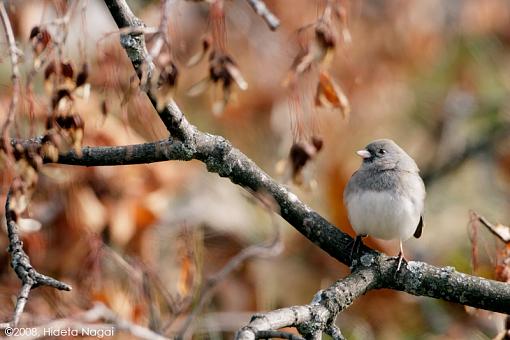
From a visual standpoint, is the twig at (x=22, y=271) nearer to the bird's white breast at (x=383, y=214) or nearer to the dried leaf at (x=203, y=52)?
the dried leaf at (x=203, y=52)

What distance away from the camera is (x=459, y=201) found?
477 cm

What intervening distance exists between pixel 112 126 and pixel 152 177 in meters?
0.50

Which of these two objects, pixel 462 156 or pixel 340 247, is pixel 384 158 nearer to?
pixel 340 247

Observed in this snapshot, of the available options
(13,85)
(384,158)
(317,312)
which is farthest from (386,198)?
(13,85)

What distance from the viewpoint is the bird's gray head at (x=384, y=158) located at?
9.16ft

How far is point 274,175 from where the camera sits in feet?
13.9

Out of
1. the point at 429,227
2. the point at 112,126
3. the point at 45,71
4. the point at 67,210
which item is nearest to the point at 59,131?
the point at 45,71

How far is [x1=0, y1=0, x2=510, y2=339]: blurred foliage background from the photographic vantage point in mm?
2730

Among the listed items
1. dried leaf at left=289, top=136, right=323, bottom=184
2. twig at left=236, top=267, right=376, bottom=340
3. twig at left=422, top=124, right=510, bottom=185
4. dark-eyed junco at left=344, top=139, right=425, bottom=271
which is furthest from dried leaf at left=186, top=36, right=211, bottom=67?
twig at left=422, top=124, right=510, bottom=185

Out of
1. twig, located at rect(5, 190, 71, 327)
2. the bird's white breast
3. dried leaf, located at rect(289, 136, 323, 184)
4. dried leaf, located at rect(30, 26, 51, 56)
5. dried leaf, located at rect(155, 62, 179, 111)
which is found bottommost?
twig, located at rect(5, 190, 71, 327)

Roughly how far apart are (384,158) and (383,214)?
335 millimetres

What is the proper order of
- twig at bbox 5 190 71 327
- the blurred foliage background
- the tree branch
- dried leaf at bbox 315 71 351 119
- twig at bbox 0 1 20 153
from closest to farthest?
twig at bbox 0 1 20 153, twig at bbox 5 190 71 327, dried leaf at bbox 315 71 351 119, the tree branch, the blurred foliage background

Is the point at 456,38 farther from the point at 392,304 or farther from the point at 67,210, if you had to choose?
the point at 67,210

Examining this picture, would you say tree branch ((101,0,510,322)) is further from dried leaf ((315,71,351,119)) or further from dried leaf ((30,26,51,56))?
dried leaf ((30,26,51,56))
